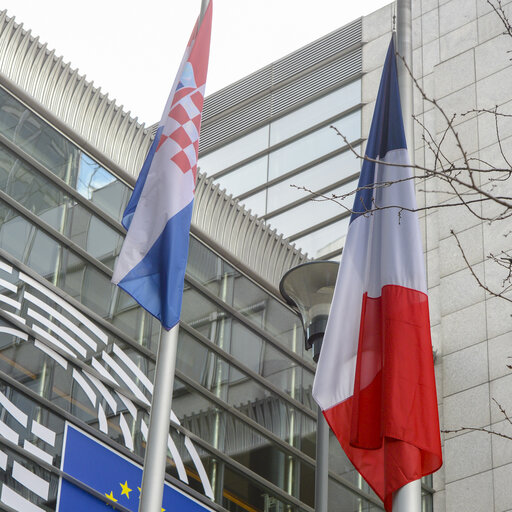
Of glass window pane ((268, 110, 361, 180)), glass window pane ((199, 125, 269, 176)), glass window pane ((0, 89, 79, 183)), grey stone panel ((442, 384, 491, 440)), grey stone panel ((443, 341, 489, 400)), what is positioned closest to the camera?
glass window pane ((0, 89, 79, 183))

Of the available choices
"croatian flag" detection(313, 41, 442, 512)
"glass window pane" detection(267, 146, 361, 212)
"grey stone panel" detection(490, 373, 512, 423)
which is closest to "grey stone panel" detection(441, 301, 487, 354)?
"grey stone panel" detection(490, 373, 512, 423)

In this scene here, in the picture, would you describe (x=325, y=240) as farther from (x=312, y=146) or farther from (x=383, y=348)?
(x=383, y=348)

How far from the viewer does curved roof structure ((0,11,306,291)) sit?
53.0 feet

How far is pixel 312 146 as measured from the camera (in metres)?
29.0

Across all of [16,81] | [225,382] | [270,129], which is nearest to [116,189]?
A: [16,81]

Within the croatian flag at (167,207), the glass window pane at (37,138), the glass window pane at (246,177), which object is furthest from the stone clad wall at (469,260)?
the croatian flag at (167,207)

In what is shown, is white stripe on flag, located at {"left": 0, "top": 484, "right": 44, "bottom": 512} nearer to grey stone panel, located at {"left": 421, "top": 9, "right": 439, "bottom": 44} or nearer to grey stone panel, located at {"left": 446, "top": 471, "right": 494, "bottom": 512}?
grey stone panel, located at {"left": 446, "top": 471, "right": 494, "bottom": 512}

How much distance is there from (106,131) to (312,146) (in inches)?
481

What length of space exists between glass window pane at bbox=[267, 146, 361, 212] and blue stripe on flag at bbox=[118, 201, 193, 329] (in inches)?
649

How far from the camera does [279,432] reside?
18547mm

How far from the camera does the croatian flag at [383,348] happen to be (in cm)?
938

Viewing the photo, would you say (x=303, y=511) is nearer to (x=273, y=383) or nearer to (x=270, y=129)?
(x=273, y=383)

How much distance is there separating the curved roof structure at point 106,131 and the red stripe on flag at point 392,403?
776cm

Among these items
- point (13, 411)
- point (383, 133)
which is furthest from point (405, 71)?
point (13, 411)
